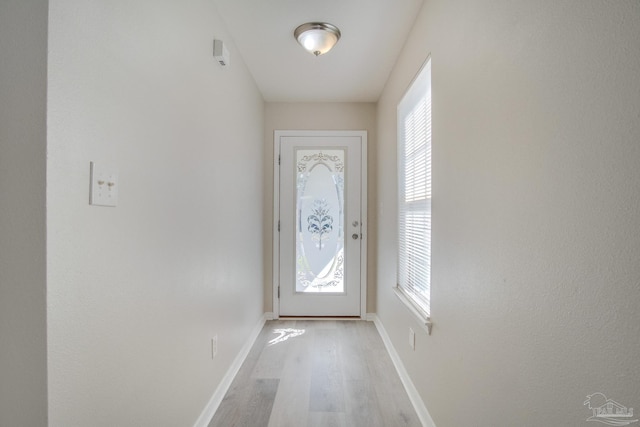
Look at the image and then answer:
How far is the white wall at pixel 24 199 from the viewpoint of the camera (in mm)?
772

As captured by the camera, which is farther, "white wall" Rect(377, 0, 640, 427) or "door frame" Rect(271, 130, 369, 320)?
"door frame" Rect(271, 130, 369, 320)

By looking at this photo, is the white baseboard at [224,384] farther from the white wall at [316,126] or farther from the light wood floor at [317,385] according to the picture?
the white wall at [316,126]

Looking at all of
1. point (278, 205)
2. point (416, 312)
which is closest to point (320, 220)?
point (278, 205)

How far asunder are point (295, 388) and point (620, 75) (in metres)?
2.18

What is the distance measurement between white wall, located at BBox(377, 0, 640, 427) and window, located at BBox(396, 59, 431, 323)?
1.11ft

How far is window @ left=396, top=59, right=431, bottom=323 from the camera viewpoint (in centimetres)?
192

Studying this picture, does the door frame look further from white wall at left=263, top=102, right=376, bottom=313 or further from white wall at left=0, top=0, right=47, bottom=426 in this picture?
white wall at left=0, top=0, right=47, bottom=426

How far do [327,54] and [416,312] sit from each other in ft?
6.36

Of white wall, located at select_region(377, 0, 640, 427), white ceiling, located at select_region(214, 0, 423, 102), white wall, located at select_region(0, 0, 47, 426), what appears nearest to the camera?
white wall, located at select_region(377, 0, 640, 427)

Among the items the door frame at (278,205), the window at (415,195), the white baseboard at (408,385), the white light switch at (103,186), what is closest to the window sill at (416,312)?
the window at (415,195)

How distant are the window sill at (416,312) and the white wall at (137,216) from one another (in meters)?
1.17

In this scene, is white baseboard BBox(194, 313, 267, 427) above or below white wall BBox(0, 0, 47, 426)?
below

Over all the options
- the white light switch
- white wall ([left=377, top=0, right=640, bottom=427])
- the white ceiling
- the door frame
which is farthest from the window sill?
the white ceiling

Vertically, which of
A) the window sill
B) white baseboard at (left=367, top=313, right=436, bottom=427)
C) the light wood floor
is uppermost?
the window sill
